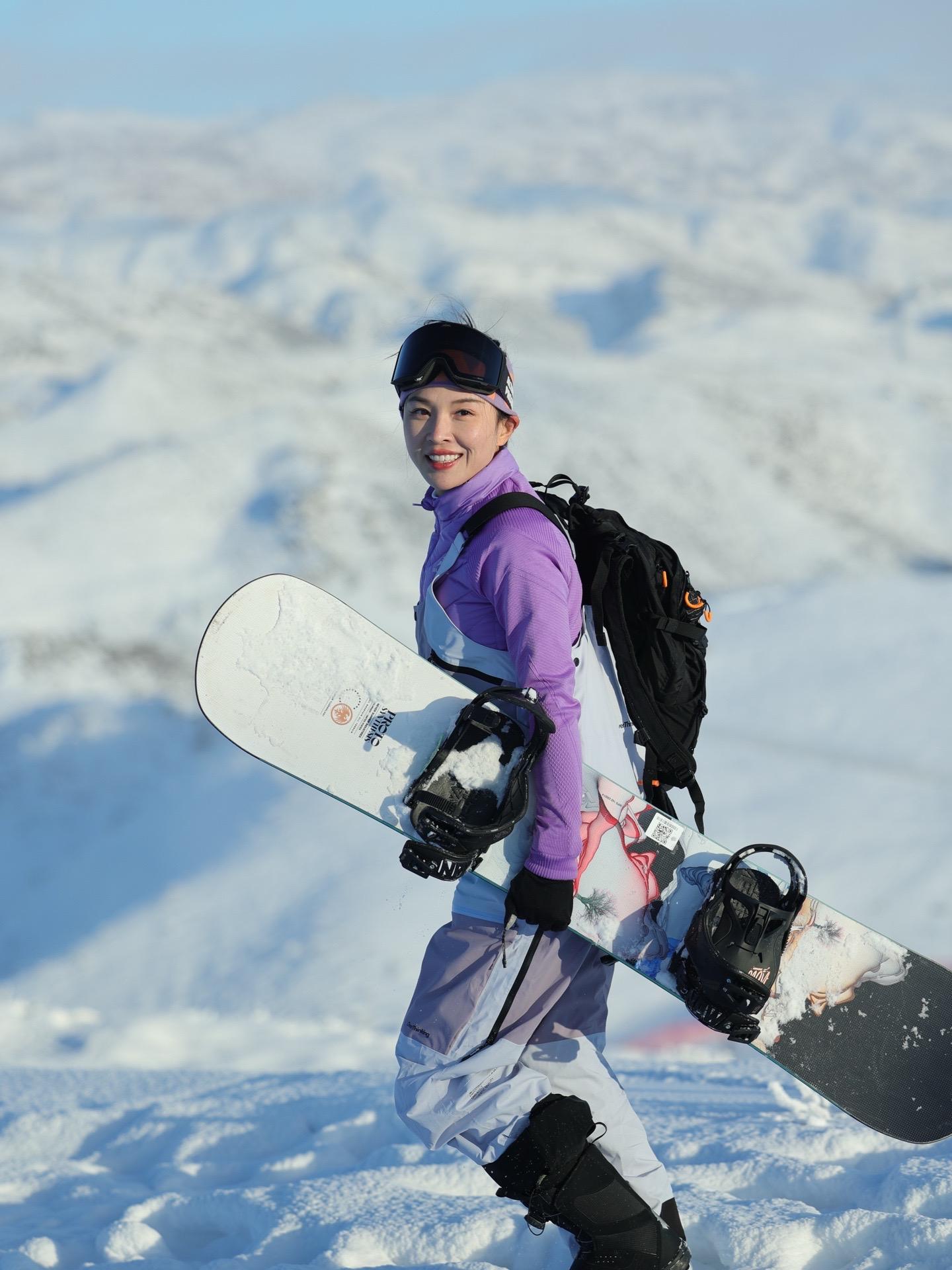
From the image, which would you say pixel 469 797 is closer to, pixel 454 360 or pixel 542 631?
pixel 542 631

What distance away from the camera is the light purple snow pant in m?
2.21

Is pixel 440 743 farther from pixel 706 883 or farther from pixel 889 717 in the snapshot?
pixel 889 717

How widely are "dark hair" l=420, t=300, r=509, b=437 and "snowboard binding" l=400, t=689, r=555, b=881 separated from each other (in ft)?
2.11

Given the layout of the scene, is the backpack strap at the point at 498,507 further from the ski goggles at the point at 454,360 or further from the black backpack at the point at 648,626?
the ski goggles at the point at 454,360

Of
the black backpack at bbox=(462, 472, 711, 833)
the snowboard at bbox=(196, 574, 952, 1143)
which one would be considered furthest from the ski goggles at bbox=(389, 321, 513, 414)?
the snowboard at bbox=(196, 574, 952, 1143)

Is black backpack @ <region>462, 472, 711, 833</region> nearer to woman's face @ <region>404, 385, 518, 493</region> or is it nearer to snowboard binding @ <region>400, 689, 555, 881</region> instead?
woman's face @ <region>404, 385, 518, 493</region>

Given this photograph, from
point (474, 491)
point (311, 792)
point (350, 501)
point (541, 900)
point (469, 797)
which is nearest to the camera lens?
point (541, 900)

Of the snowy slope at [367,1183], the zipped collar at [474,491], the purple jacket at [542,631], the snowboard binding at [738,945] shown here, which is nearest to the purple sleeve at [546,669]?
the purple jacket at [542,631]

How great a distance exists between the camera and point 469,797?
224cm

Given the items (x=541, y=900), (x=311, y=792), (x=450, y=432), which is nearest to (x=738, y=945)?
(x=541, y=900)

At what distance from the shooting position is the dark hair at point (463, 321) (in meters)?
2.47

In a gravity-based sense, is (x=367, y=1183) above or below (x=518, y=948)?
below

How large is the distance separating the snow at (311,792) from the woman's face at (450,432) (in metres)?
0.35

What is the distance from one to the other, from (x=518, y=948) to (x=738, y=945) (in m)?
0.45
